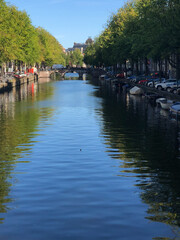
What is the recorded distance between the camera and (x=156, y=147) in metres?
31.4

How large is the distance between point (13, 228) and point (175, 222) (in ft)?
18.7

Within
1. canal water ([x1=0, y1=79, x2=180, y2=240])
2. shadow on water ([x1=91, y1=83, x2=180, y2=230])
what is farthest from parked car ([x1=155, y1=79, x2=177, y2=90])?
canal water ([x1=0, y1=79, x2=180, y2=240])

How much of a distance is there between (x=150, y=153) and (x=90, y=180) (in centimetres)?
874

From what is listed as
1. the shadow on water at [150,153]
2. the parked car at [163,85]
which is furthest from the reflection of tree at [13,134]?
the parked car at [163,85]

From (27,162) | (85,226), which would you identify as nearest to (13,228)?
(85,226)

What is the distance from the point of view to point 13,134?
121 ft

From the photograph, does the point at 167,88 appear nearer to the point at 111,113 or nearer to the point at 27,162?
the point at 111,113

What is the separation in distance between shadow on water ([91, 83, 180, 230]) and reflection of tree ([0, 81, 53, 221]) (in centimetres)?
599

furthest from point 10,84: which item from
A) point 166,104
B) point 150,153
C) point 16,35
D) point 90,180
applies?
point 90,180

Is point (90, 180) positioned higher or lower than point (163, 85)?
lower

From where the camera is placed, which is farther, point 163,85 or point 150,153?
point 163,85

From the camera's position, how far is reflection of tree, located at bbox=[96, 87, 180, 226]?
1792cm

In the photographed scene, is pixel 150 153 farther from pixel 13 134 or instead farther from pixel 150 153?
pixel 13 134

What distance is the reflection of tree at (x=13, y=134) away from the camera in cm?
2160
